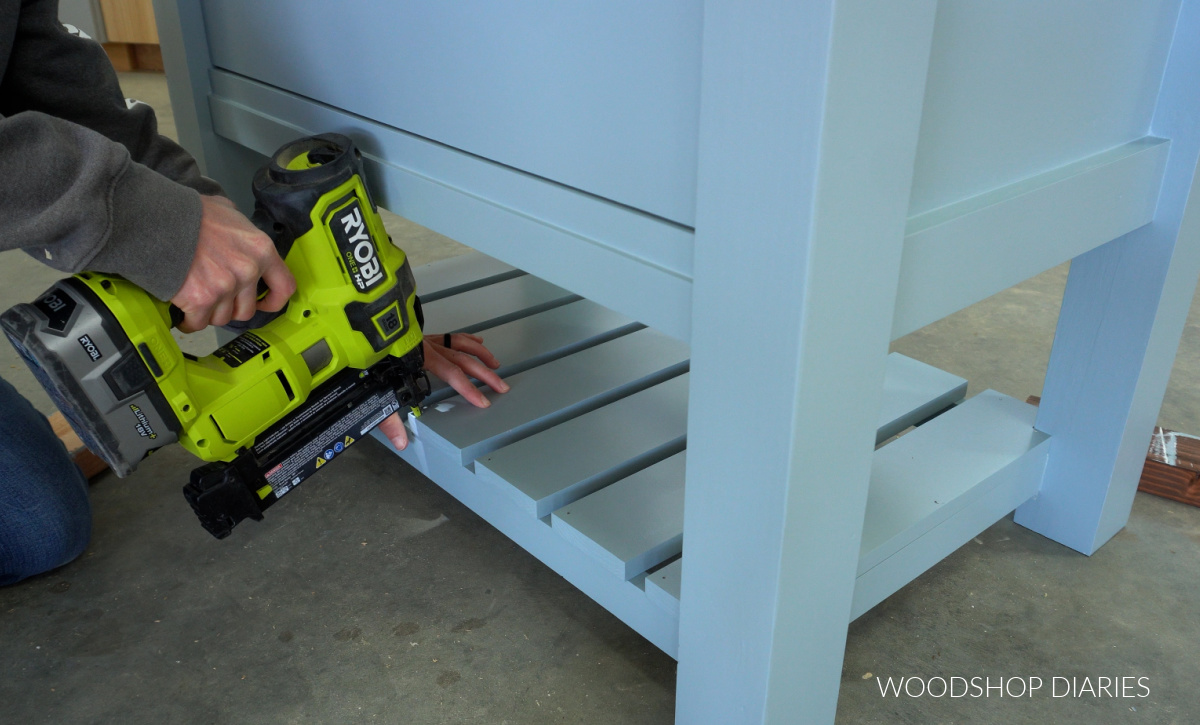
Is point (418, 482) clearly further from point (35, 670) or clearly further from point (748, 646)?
point (748, 646)

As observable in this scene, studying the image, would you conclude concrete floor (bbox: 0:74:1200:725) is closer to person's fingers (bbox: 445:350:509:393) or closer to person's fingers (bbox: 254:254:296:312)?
person's fingers (bbox: 445:350:509:393)

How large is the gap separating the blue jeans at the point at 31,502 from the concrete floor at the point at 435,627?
0.05 metres

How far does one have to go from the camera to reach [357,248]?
42.2 inches

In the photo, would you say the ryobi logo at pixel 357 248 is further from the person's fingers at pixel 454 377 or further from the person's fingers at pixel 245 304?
the person's fingers at pixel 454 377

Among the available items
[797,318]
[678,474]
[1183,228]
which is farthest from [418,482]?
[1183,228]

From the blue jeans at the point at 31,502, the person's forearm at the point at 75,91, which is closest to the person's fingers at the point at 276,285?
the person's forearm at the point at 75,91

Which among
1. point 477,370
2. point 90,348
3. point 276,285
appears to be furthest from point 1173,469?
point 90,348

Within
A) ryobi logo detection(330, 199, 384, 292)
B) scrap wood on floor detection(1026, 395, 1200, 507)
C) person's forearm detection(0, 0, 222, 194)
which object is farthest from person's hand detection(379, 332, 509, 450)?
scrap wood on floor detection(1026, 395, 1200, 507)

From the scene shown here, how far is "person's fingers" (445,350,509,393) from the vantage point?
1.37 metres

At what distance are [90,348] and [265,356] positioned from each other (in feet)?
0.67

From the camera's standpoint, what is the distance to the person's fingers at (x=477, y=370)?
4.49ft

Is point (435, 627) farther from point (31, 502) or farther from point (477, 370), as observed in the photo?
point (31, 502)

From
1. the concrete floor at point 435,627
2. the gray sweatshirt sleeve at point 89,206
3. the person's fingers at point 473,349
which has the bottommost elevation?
the concrete floor at point 435,627

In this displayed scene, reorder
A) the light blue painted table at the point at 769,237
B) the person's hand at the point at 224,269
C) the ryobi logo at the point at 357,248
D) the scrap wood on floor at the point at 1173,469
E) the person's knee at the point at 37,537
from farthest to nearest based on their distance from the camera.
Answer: the scrap wood on floor at the point at 1173,469, the person's knee at the point at 37,537, the ryobi logo at the point at 357,248, the person's hand at the point at 224,269, the light blue painted table at the point at 769,237
